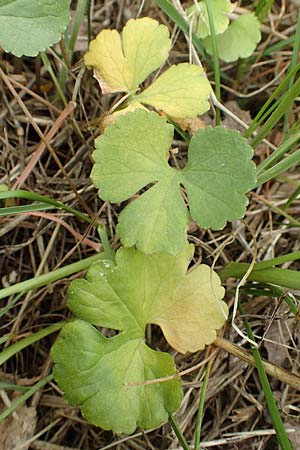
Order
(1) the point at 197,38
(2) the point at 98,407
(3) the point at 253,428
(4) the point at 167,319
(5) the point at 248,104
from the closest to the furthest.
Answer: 1. (2) the point at 98,407
2. (4) the point at 167,319
3. (3) the point at 253,428
4. (1) the point at 197,38
5. (5) the point at 248,104

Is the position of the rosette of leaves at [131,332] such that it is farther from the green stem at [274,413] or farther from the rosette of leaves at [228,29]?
the rosette of leaves at [228,29]

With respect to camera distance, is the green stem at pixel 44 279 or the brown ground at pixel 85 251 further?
the brown ground at pixel 85 251

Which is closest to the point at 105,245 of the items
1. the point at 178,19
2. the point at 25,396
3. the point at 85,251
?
the point at 85,251

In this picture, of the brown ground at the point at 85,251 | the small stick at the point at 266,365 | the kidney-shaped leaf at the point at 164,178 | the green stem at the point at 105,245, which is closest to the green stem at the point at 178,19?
the brown ground at the point at 85,251

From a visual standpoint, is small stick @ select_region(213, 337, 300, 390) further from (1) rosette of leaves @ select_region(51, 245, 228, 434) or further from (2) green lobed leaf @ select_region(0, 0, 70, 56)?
(2) green lobed leaf @ select_region(0, 0, 70, 56)

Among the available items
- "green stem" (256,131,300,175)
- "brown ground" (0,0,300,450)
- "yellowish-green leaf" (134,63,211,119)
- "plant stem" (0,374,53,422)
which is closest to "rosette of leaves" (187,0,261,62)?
"brown ground" (0,0,300,450)

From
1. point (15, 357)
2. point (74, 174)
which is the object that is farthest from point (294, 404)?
point (74, 174)

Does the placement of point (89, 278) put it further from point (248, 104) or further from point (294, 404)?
point (248, 104)

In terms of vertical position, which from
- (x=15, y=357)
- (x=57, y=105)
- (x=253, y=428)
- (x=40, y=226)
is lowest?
(x=253, y=428)
